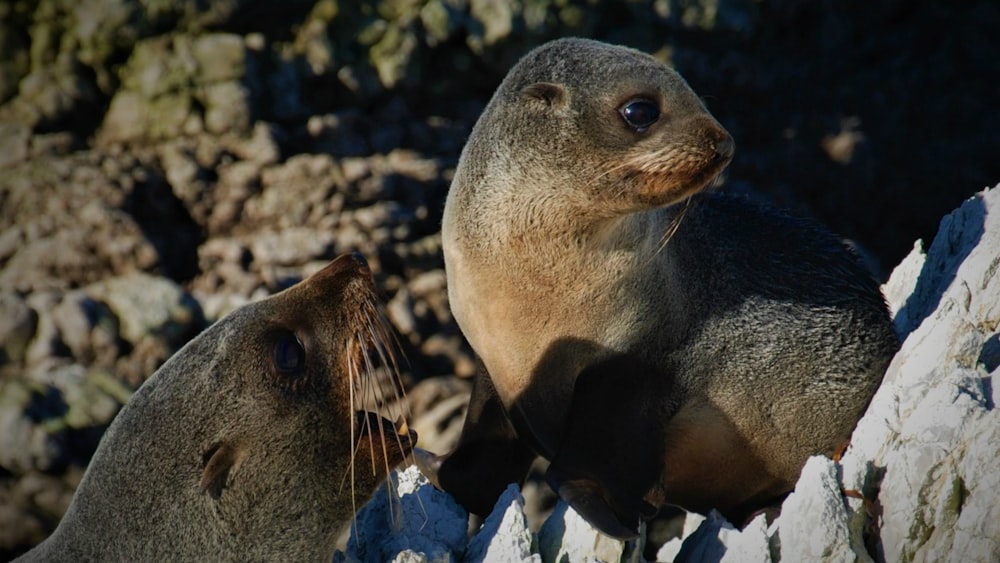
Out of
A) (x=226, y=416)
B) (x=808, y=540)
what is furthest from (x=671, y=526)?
(x=226, y=416)

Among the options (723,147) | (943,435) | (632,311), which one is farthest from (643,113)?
(943,435)

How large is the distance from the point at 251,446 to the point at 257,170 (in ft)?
23.9

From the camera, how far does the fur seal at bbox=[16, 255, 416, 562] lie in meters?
4.23

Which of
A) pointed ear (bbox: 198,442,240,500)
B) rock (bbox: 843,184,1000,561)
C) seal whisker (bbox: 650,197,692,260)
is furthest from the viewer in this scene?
seal whisker (bbox: 650,197,692,260)

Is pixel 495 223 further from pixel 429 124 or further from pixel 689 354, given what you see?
pixel 429 124

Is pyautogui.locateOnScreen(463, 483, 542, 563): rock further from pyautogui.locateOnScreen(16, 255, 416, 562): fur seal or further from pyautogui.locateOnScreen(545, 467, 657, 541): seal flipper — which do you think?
pyautogui.locateOnScreen(16, 255, 416, 562): fur seal

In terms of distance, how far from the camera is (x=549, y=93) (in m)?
5.36

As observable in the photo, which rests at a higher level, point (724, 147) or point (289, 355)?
point (724, 147)

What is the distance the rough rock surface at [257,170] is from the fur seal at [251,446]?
4.73 metres

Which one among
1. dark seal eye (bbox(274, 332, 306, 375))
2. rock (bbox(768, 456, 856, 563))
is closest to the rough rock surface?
rock (bbox(768, 456, 856, 563))

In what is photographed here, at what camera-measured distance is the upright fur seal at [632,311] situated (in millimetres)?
5145

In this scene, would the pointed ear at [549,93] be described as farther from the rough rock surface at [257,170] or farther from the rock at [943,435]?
the rough rock surface at [257,170]

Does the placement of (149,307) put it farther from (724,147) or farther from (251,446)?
(724,147)

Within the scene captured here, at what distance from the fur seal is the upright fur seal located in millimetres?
906
